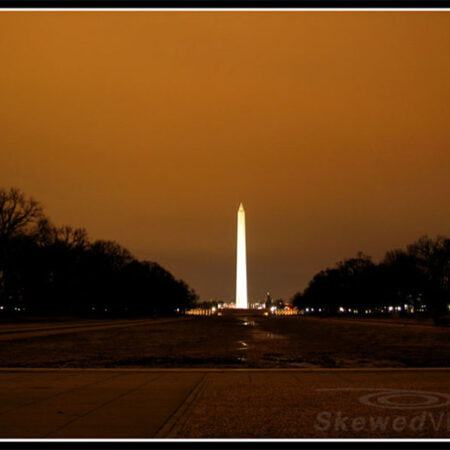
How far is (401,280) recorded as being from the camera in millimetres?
109438

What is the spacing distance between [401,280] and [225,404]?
102 metres

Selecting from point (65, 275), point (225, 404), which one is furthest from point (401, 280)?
point (225, 404)

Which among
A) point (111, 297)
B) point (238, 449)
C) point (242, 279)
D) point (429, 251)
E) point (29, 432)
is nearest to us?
point (238, 449)

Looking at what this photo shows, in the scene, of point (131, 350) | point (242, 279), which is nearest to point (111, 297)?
point (242, 279)

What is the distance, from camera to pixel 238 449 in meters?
8.22

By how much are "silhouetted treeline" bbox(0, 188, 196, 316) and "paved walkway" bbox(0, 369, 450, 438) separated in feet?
202

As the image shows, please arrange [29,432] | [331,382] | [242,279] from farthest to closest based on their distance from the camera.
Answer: [242,279], [331,382], [29,432]

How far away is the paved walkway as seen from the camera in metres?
9.30

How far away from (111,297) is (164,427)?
118 metres

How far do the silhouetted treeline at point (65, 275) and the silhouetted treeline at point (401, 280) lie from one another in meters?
41.4

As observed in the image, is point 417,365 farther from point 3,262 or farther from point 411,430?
point 3,262

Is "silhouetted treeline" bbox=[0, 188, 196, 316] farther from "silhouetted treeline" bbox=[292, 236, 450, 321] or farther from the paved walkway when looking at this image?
the paved walkway

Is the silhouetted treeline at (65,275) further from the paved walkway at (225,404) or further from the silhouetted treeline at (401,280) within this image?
the paved walkway at (225,404)

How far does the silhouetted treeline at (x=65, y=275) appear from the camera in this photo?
249ft
